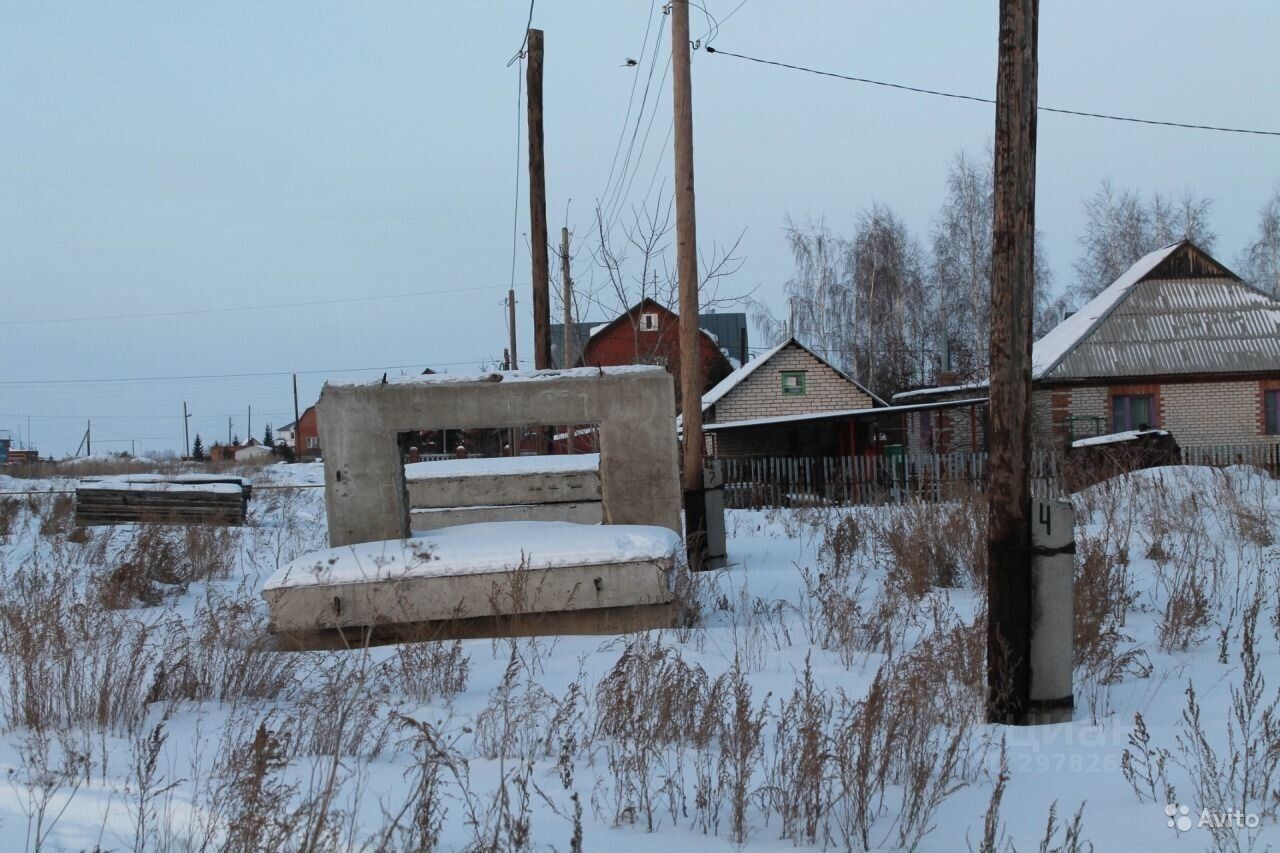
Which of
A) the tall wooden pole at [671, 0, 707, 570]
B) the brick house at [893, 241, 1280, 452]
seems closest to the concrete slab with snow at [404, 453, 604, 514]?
the tall wooden pole at [671, 0, 707, 570]

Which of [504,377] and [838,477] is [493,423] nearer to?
[504,377]

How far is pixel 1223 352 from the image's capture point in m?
29.4

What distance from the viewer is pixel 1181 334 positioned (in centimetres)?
3006

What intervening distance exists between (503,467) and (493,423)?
386cm

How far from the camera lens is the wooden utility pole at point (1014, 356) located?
15.4 ft

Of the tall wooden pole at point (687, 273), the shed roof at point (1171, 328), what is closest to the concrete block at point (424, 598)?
the tall wooden pole at point (687, 273)

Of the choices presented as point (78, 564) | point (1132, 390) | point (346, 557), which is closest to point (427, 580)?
point (346, 557)

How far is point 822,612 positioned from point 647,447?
2295mm

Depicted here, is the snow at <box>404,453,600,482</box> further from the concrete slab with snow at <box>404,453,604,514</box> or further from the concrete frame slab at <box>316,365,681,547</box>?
the concrete frame slab at <box>316,365,681,547</box>

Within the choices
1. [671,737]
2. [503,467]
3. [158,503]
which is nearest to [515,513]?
[503,467]

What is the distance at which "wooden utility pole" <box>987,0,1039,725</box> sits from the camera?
4707 mm

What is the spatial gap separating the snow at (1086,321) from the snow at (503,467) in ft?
67.2

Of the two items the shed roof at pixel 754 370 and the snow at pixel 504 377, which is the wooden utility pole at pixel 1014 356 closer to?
the snow at pixel 504 377

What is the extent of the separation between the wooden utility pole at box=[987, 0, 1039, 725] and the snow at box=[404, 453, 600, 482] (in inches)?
260
